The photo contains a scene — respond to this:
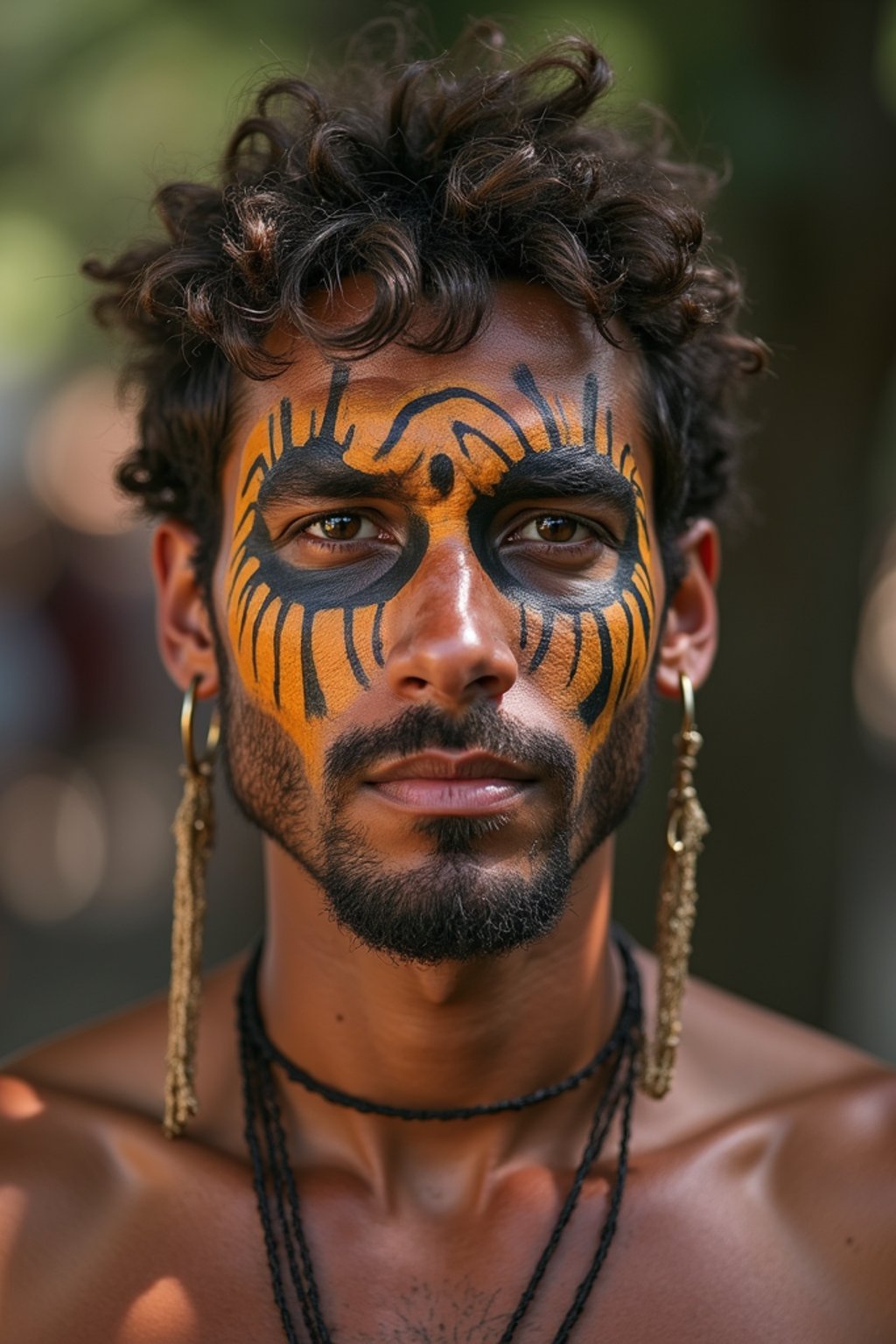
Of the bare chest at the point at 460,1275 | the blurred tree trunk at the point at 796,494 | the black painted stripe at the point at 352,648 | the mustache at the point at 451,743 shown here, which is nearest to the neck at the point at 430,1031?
the bare chest at the point at 460,1275

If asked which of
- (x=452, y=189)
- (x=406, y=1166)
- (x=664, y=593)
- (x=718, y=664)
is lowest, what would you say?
(x=406, y=1166)

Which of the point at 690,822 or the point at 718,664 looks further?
the point at 718,664

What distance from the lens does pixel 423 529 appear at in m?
3.02

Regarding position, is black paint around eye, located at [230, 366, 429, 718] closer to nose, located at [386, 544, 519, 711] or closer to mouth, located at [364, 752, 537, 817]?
nose, located at [386, 544, 519, 711]

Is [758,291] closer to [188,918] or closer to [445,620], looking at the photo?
[445,620]

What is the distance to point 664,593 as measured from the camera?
3.42m

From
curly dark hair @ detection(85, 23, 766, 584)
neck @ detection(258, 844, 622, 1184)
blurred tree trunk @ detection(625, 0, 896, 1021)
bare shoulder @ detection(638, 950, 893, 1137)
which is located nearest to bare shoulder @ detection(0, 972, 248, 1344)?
neck @ detection(258, 844, 622, 1184)

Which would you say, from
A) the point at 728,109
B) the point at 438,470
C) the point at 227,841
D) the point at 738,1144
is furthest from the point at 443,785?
the point at 227,841

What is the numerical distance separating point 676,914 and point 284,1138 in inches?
37.1

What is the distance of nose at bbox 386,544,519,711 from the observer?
2.84 metres

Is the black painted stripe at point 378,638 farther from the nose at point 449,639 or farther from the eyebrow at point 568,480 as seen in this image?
the eyebrow at point 568,480

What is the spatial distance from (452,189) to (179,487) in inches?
41.9

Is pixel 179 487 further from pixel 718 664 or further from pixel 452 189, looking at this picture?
pixel 718 664

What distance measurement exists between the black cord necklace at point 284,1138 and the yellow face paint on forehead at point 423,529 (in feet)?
2.50
